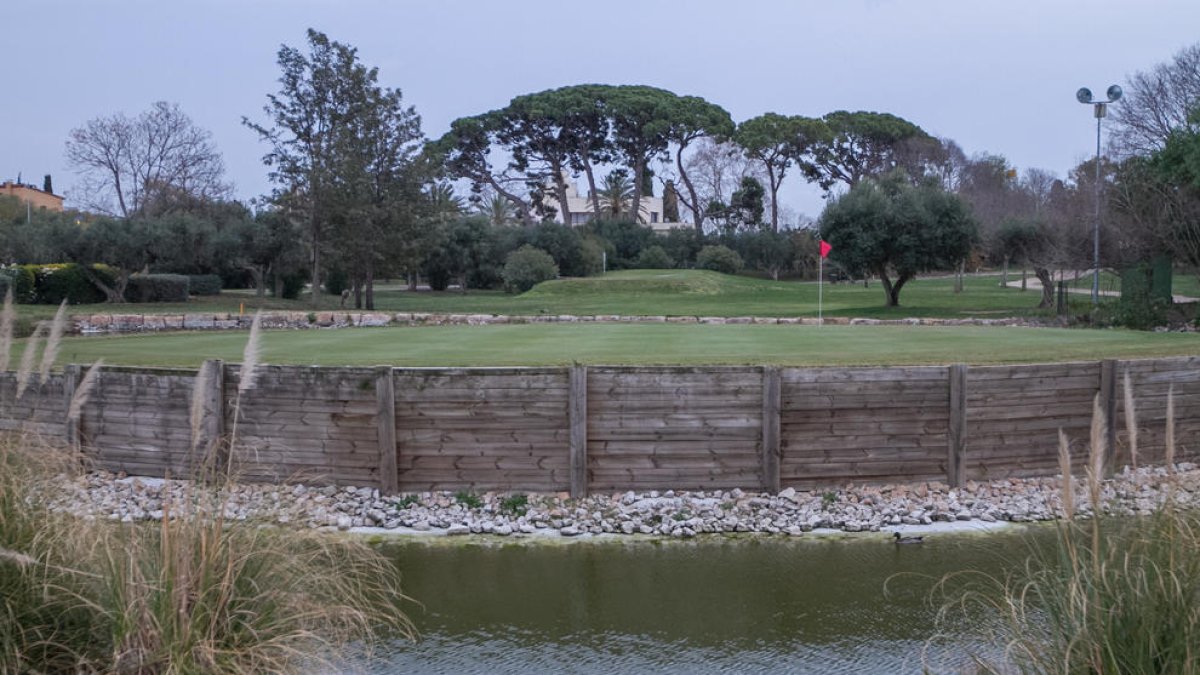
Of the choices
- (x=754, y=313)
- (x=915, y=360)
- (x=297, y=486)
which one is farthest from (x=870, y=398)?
(x=754, y=313)

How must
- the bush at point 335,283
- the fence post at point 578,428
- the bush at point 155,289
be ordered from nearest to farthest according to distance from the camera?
the fence post at point 578,428 < the bush at point 155,289 < the bush at point 335,283

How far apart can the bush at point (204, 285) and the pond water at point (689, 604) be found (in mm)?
32750

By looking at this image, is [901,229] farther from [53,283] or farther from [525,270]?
[53,283]

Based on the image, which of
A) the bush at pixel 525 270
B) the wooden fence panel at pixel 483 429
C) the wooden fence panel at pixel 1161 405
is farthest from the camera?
the bush at pixel 525 270

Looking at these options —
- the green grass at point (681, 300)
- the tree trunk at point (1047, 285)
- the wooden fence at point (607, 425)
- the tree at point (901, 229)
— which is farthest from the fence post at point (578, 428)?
the tree trunk at point (1047, 285)

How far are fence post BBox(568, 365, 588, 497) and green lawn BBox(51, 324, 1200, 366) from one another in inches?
118

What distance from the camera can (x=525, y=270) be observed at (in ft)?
154

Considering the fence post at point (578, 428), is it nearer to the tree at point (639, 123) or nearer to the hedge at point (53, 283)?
the hedge at point (53, 283)

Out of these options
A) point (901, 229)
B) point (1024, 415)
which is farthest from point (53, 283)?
point (1024, 415)

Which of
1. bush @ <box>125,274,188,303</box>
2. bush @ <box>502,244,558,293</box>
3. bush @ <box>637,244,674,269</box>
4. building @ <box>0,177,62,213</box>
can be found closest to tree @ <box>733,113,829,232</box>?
bush @ <box>637,244,674,269</box>

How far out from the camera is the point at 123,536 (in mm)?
4793

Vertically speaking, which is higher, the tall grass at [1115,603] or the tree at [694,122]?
the tree at [694,122]

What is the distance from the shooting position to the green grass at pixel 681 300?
107 feet

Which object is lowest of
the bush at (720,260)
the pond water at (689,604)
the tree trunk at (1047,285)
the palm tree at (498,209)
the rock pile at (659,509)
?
the pond water at (689,604)
